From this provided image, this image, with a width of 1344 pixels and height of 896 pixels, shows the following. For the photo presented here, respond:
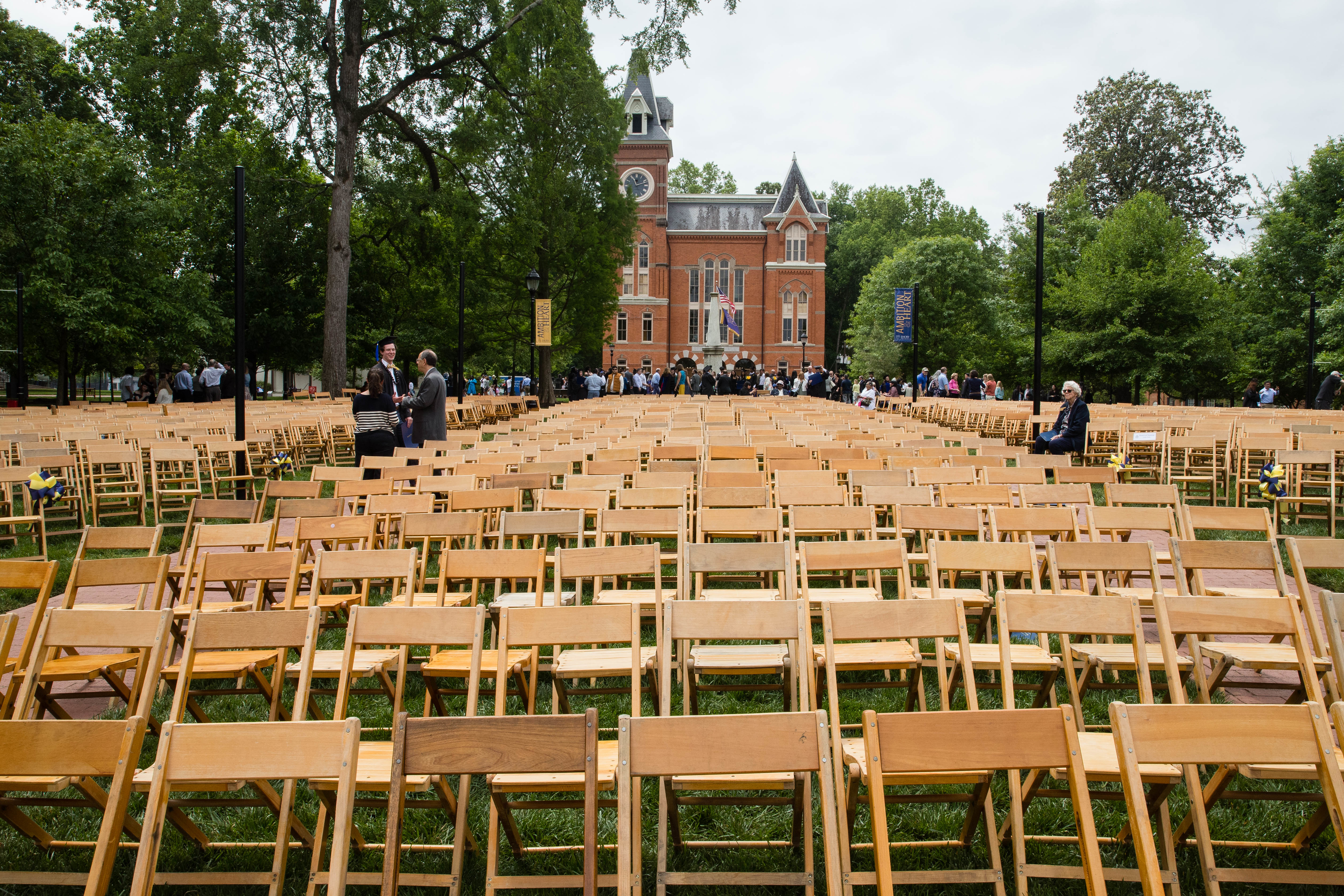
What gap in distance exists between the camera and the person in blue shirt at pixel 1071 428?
10.7 metres

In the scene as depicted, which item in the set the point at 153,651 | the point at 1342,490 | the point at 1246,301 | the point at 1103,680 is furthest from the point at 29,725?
the point at 1246,301

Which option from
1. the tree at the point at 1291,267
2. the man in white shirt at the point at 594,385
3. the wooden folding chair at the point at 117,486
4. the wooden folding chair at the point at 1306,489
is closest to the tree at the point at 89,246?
the wooden folding chair at the point at 117,486

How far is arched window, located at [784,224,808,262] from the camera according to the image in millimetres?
66688

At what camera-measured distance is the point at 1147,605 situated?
4871mm

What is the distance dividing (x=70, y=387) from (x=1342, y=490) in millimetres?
36446

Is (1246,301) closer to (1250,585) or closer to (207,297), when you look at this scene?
(1250,585)

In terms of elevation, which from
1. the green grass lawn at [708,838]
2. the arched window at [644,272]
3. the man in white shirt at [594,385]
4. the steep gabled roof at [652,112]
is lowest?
the green grass lawn at [708,838]

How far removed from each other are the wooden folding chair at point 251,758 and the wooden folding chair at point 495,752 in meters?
0.12

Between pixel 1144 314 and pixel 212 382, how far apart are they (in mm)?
30666

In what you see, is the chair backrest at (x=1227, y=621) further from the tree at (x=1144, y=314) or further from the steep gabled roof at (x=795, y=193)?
the steep gabled roof at (x=795, y=193)

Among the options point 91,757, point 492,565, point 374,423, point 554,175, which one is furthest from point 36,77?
point 91,757

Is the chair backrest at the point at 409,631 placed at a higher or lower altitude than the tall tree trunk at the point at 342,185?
lower

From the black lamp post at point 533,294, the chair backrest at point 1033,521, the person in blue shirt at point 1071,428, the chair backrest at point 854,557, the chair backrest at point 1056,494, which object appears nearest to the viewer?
the chair backrest at point 854,557

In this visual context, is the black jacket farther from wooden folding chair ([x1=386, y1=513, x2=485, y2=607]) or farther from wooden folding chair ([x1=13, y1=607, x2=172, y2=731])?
wooden folding chair ([x1=13, y1=607, x2=172, y2=731])
